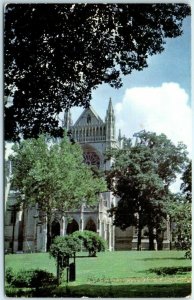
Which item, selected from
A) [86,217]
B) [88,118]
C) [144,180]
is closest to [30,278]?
[86,217]

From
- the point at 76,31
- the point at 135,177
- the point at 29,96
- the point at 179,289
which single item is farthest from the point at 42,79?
the point at 179,289

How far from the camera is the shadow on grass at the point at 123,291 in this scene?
12.8ft

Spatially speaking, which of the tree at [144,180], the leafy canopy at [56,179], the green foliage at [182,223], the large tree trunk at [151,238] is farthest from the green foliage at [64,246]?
the green foliage at [182,223]

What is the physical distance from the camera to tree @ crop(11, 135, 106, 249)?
416 cm

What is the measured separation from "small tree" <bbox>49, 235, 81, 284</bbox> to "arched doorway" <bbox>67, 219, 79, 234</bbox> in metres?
0.05

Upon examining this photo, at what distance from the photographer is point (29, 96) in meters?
4.17

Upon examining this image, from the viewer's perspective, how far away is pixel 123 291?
3906 millimetres

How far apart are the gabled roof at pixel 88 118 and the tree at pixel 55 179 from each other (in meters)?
0.17

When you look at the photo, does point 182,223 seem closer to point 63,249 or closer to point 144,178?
point 144,178

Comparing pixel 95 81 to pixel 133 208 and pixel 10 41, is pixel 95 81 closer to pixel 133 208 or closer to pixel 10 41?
pixel 10 41

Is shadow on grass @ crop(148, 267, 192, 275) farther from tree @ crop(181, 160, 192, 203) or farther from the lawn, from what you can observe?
tree @ crop(181, 160, 192, 203)

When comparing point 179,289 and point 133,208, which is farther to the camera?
point 133,208

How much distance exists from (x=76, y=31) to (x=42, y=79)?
0.44 m

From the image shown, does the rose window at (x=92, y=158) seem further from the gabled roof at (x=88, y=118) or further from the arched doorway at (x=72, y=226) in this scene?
the arched doorway at (x=72, y=226)
